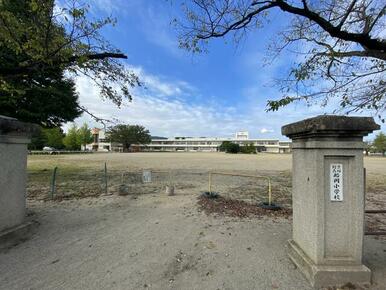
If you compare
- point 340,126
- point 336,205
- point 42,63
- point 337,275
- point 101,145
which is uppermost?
point 42,63

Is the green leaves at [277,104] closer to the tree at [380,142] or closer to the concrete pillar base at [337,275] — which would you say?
the concrete pillar base at [337,275]

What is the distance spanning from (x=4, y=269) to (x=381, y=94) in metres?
7.73

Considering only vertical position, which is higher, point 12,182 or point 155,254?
point 12,182

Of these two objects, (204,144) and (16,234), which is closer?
(16,234)

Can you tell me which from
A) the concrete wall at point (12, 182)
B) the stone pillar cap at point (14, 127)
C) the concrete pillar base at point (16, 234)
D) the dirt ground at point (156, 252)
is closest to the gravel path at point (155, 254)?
the dirt ground at point (156, 252)

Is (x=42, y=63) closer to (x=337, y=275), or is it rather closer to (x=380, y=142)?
(x=337, y=275)

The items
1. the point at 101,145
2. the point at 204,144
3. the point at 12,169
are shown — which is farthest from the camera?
the point at 204,144

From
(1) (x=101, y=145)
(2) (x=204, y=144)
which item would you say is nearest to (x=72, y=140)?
(1) (x=101, y=145)

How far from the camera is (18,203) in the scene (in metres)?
5.45

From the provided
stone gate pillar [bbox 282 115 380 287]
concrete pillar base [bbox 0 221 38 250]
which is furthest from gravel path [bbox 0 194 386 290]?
stone gate pillar [bbox 282 115 380 287]

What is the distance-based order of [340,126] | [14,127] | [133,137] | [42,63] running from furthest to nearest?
[133,137] → [42,63] → [14,127] → [340,126]

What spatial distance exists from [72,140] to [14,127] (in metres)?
93.1

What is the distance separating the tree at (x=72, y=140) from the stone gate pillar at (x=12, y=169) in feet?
302

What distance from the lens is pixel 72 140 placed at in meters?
90.8
